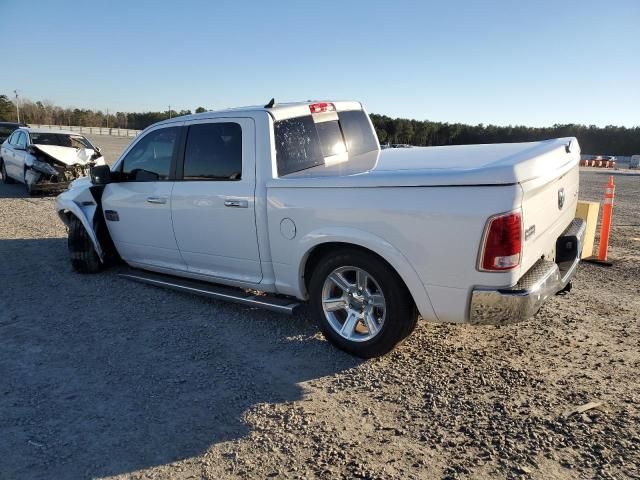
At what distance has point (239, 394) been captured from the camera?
11.2 feet

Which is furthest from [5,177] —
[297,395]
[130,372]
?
[297,395]

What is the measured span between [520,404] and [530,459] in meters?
0.56

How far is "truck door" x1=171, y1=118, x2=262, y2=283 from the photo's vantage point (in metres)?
4.32

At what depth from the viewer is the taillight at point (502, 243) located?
2.99 meters

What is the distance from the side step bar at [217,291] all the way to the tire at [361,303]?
341 millimetres

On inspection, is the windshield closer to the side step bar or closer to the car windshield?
the car windshield

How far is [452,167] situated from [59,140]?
1323 centimetres

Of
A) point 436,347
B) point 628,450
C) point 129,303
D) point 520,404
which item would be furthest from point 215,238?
point 628,450

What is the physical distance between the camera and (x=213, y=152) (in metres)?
4.63

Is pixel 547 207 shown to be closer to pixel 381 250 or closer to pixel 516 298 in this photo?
pixel 516 298

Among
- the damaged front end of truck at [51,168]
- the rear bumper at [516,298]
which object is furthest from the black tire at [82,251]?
the damaged front end of truck at [51,168]

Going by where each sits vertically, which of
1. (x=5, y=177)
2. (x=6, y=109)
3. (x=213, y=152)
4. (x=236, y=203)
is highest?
(x=6, y=109)

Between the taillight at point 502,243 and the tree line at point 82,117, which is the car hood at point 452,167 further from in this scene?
the tree line at point 82,117

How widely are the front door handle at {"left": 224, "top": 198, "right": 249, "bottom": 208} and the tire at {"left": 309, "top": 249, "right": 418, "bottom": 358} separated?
2.83 feet
